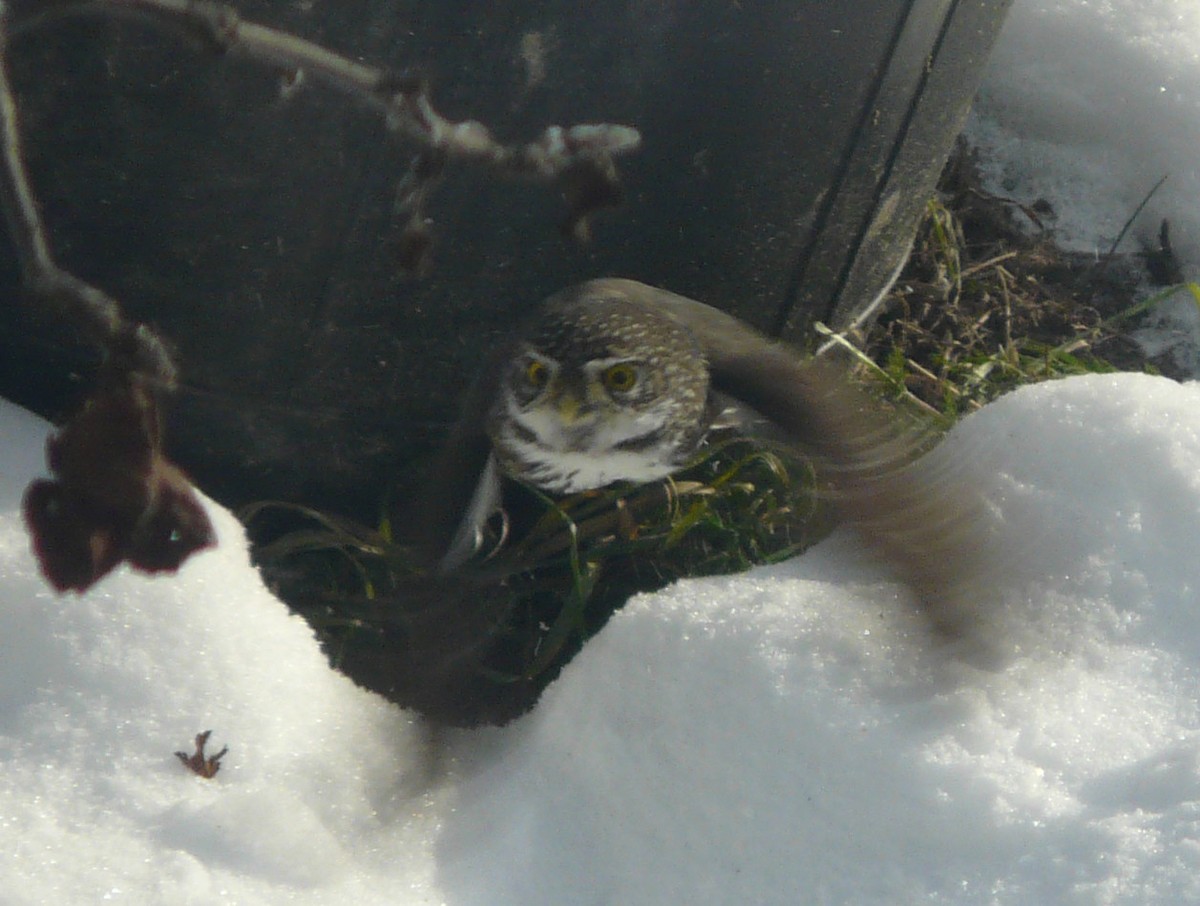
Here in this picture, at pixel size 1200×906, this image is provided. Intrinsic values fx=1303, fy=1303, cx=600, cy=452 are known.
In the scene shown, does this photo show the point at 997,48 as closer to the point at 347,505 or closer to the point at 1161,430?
the point at 1161,430

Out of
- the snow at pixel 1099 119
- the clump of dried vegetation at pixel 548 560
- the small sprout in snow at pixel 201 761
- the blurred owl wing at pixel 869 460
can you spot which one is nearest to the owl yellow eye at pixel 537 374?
the blurred owl wing at pixel 869 460

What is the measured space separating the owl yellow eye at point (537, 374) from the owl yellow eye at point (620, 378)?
0.07m

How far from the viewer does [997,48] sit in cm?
263

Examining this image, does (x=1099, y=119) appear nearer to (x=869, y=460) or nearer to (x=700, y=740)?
(x=869, y=460)

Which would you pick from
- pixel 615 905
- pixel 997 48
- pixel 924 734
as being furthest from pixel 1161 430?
pixel 997 48

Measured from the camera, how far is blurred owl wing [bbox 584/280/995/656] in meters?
1.42

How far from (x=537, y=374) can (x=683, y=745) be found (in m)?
0.50

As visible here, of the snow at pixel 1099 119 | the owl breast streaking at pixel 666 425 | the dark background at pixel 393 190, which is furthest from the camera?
the snow at pixel 1099 119

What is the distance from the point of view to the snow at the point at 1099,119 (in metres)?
2.50

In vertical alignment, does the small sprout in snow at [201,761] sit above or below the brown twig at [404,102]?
below

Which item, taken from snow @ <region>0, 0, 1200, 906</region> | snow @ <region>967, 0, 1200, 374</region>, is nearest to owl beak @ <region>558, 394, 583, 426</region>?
snow @ <region>0, 0, 1200, 906</region>

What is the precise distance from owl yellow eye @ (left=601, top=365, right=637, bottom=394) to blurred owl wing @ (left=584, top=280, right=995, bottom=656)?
3.5 inches

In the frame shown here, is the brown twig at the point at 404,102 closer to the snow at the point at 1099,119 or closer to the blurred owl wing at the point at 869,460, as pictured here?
the blurred owl wing at the point at 869,460

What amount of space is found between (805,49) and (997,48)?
51.4 inches
